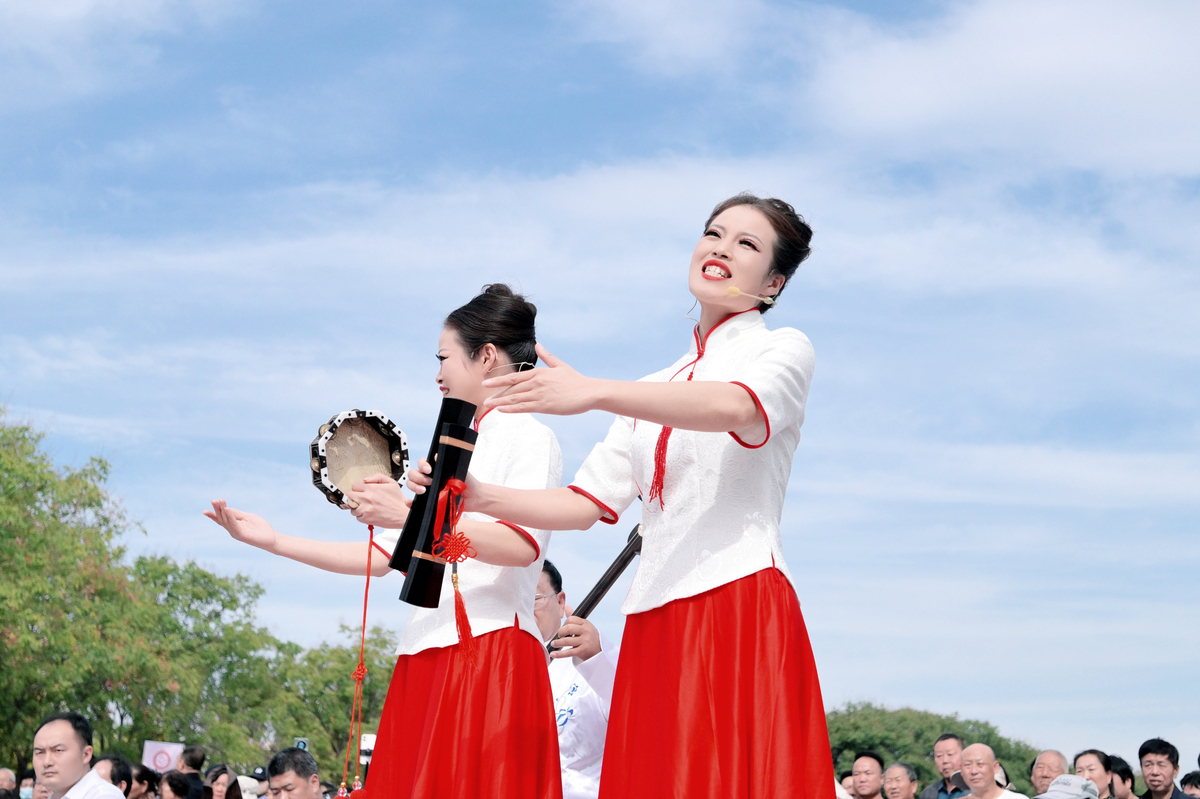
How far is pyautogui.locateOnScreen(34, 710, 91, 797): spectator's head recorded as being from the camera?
768 centimetres

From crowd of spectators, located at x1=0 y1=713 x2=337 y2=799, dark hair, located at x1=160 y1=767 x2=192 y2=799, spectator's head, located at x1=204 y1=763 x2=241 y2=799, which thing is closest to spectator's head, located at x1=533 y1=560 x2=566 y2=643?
crowd of spectators, located at x1=0 y1=713 x2=337 y2=799

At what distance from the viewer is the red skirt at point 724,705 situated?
2994 mm

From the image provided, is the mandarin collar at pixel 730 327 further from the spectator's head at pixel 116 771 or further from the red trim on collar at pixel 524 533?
the spectator's head at pixel 116 771

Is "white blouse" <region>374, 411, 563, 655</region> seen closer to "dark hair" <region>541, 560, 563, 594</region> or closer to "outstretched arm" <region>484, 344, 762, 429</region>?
"outstretched arm" <region>484, 344, 762, 429</region>

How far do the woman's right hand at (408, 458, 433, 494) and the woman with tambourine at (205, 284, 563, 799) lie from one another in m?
0.18

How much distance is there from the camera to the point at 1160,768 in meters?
10.7

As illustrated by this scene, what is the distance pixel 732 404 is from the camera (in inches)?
117

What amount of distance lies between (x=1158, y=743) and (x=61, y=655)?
25002 millimetres

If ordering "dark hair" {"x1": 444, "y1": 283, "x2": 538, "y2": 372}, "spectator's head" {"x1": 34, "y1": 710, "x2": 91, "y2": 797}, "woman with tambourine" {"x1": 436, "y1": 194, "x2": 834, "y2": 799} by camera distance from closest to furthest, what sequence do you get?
"woman with tambourine" {"x1": 436, "y1": 194, "x2": 834, "y2": 799}, "dark hair" {"x1": 444, "y1": 283, "x2": 538, "y2": 372}, "spectator's head" {"x1": 34, "y1": 710, "x2": 91, "y2": 797}

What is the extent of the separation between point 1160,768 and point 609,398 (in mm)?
9784

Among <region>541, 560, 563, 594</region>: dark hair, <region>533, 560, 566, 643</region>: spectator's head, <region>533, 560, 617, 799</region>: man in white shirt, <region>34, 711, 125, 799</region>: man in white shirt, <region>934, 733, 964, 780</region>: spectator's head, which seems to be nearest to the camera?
<region>533, 560, 617, 799</region>: man in white shirt

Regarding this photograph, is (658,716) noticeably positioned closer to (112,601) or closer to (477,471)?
(477,471)

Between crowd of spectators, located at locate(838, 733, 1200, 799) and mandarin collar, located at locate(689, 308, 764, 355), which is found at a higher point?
mandarin collar, located at locate(689, 308, 764, 355)

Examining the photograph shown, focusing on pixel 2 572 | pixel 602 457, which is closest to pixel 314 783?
pixel 602 457
